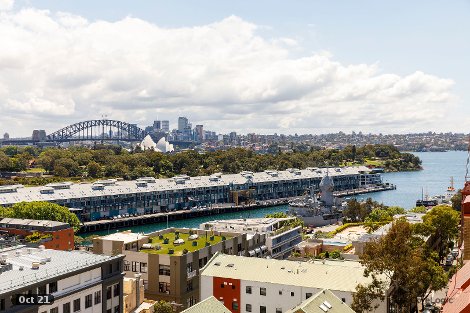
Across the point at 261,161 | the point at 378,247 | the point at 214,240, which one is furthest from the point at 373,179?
the point at 378,247

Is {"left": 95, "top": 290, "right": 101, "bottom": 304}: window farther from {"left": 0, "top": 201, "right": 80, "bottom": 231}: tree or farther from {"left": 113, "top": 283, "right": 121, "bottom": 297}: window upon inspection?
{"left": 0, "top": 201, "right": 80, "bottom": 231}: tree

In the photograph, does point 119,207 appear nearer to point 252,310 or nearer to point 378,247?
point 252,310

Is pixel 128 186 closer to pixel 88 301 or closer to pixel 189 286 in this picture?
pixel 189 286

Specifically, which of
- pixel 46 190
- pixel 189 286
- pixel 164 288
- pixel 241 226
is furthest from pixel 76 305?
pixel 46 190

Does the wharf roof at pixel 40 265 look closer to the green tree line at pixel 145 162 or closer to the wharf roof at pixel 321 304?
the wharf roof at pixel 321 304
